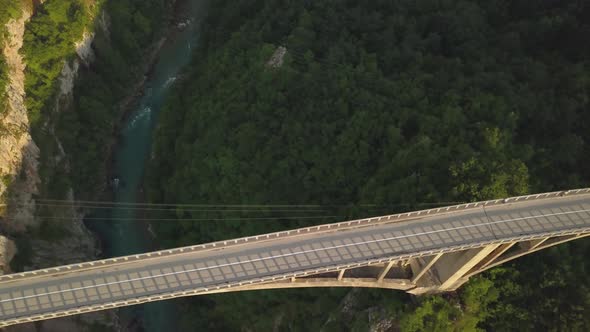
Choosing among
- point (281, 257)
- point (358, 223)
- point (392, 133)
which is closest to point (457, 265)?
point (358, 223)

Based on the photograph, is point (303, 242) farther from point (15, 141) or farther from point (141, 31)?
point (141, 31)

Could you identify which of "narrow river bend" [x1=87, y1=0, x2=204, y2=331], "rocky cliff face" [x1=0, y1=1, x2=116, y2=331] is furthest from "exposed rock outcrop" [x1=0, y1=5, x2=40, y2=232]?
"narrow river bend" [x1=87, y1=0, x2=204, y2=331]

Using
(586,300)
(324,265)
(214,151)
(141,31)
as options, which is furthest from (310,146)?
(141,31)

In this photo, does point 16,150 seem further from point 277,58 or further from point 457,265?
point 457,265

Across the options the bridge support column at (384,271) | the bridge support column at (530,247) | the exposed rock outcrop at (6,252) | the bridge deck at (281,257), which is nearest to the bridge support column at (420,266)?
the bridge deck at (281,257)

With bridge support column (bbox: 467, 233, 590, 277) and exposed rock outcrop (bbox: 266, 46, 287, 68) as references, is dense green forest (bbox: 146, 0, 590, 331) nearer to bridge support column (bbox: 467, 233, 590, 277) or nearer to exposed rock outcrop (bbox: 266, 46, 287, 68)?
exposed rock outcrop (bbox: 266, 46, 287, 68)
